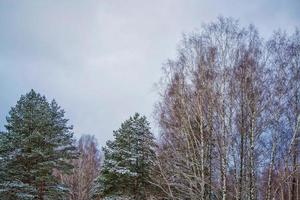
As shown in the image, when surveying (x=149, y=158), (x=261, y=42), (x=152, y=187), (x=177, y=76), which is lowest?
(x=152, y=187)

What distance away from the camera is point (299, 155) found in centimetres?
1645

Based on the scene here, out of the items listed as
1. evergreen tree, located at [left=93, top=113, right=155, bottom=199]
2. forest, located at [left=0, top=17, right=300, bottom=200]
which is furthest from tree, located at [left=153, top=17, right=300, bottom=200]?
evergreen tree, located at [left=93, top=113, right=155, bottom=199]

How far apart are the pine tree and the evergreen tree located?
2445 mm

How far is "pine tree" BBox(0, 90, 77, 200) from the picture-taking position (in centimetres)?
2164

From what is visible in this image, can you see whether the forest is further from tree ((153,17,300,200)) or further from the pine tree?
the pine tree

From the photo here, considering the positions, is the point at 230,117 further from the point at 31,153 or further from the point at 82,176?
the point at 82,176

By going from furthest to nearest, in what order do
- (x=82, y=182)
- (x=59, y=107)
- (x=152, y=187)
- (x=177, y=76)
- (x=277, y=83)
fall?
1. (x=82, y=182)
2. (x=59, y=107)
3. (x=152, y=187)
4. (x=177, y=76)
5. (x=277, y=83)

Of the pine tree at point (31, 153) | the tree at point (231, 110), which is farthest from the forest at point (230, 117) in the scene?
the pine tree at point (31, 153)

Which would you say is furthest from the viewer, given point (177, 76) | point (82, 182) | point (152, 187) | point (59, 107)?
point (82, 182)

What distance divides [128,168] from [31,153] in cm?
536

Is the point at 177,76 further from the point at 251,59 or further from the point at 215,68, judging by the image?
the point at 251,59

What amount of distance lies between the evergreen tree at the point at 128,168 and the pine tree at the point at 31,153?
2445 millimetres

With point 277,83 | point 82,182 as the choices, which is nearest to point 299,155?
point 277,83

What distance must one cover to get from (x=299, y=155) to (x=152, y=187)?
8892 millimetres
